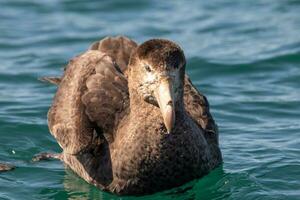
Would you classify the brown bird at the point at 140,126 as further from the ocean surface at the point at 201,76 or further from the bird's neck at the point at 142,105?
the ocean surface at the point at 201,76

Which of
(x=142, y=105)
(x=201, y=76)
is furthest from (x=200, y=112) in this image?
Answer: (x=201, y=76)

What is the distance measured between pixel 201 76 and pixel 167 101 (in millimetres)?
5774

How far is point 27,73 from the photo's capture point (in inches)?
546

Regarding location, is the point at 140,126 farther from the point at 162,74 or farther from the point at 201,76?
the point at 201,76

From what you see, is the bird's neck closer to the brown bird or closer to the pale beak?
the brown bird

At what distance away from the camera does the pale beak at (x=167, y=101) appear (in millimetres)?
7934

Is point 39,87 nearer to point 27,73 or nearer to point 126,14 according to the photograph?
point 27,73

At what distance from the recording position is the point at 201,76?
13.7m

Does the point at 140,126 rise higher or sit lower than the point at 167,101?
lower

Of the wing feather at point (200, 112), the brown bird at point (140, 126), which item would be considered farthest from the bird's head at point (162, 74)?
the wing feather at point (200, 112)

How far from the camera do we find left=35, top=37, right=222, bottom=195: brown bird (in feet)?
26.8

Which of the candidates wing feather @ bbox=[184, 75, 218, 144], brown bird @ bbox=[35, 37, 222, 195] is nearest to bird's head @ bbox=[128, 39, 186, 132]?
brown bird @ bbox=[35, 37, 222, 195]

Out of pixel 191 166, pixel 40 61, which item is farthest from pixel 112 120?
pixel 40 61

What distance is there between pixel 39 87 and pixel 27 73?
2.43ft
